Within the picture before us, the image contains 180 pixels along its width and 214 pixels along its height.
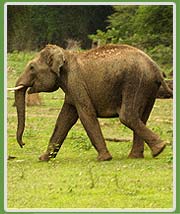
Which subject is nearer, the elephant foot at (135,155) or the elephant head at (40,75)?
the elephant head at (40,75)

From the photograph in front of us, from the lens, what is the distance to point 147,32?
1634 centimetres

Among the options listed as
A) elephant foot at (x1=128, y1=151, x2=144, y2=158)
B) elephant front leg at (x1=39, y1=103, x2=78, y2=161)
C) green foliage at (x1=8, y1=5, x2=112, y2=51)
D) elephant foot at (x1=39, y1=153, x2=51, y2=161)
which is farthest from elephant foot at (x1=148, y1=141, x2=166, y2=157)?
green foliage at (x1=8, y1=5, x2=112, y2=51)

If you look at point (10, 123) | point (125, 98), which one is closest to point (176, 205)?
point (125, 98)

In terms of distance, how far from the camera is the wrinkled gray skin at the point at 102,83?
36.6ft

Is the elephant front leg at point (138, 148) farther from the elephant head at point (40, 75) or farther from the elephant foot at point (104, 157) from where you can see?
the elephant head at point (40, 75)

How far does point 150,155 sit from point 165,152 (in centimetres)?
25

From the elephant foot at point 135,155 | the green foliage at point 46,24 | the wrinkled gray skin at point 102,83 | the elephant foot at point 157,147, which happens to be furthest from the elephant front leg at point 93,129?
the green foliage at point 46,24

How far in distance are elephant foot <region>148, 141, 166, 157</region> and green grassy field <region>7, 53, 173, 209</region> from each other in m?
0.08

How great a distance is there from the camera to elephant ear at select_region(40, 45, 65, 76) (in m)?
11.2

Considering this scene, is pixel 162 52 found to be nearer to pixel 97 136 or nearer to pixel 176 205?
pixel 97 136

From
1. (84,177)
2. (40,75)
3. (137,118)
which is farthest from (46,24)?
(84,177)

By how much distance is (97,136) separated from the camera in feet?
37.0

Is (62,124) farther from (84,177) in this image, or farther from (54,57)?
(84,177)

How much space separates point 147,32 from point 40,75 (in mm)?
5281
